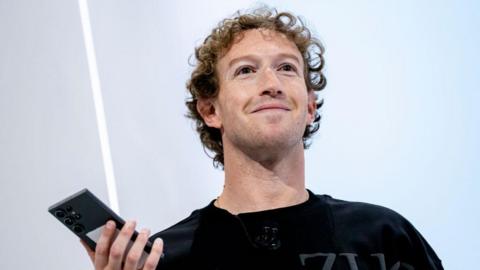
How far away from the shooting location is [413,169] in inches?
67.1

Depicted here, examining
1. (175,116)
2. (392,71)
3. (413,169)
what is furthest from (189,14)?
(413,169)

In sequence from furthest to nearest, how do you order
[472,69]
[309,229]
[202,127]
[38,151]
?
[472,69] → [202,127] → [38,151] → [309,229]

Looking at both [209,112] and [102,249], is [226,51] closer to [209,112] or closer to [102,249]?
[209,112]

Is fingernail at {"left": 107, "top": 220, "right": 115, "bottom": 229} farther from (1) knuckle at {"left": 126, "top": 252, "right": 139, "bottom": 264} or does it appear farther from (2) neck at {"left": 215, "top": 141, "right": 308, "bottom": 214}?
(2) neck at {"left": 215, "top": 141, "right": 308, "bottom": 214}

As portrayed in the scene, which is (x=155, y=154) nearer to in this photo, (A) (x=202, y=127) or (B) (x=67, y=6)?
(A) (x=202, y=127)

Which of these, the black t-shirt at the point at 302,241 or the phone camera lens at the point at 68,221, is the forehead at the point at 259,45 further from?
the phone camera lens at the point at 68,221

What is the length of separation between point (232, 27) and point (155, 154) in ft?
1.27

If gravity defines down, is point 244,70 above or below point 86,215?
above

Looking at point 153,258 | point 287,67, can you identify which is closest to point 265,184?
point 287,67

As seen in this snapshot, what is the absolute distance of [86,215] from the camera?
39.1 inches

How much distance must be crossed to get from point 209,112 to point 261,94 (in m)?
0.23

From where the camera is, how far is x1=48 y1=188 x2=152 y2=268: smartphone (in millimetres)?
979

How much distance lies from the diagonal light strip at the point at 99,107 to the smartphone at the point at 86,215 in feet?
1.77

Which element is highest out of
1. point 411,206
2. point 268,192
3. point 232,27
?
point 232,27
